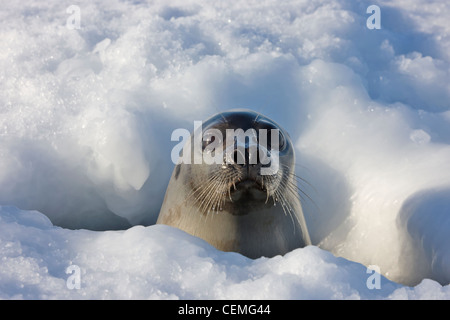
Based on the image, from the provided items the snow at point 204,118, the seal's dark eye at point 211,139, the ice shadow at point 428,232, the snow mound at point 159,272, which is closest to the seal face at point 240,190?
the seal's dark eye at point 211,139

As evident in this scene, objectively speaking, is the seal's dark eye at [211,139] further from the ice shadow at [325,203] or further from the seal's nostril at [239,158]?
the ice shadow at [325,203]

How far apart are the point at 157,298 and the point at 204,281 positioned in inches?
10.3

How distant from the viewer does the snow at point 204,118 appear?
2668 millimetres

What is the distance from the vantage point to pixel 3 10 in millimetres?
6176

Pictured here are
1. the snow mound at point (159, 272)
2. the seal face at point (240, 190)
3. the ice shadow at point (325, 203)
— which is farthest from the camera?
the ice shadow at point (325, 203)

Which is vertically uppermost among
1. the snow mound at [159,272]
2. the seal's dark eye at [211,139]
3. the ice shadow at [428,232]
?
Answer: the seal's dark eye at [211,139]

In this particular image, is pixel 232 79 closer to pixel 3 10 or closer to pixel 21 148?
pixel 21 148

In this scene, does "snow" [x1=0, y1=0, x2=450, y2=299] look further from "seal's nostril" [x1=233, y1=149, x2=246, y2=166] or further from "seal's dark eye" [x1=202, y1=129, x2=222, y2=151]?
"seal's dark eye" [x1=202, y1=129, x2=222, y2=151]

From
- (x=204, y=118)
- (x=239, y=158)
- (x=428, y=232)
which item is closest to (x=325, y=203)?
(x=428, y=232)

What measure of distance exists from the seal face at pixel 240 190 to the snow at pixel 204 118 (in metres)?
0.34

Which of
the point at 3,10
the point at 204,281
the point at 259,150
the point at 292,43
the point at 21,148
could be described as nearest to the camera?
the point at 204,281

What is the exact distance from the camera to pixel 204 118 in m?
4.92
